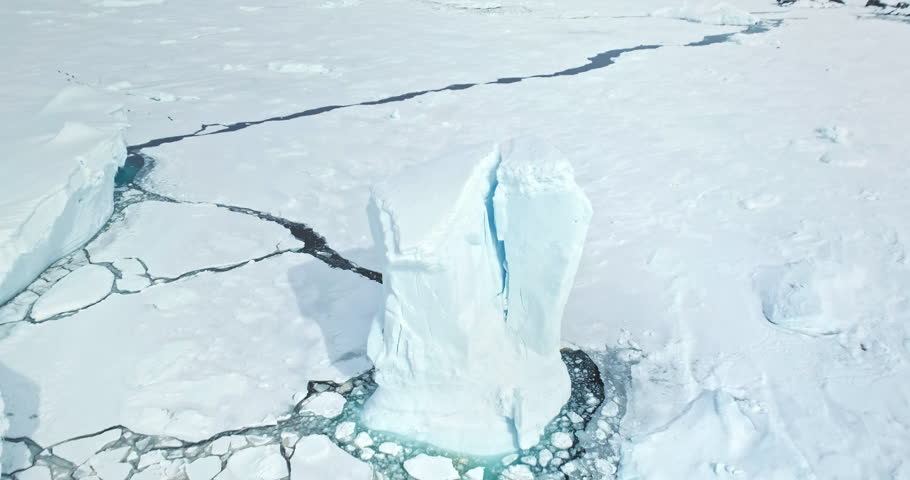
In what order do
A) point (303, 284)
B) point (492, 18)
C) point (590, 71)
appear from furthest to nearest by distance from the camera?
point (492, 18) < point (590, 71) < point (303, 284)

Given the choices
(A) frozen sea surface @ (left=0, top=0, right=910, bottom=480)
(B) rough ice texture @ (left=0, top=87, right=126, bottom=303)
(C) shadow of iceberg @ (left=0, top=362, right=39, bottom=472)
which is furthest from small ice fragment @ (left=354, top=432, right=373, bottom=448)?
(B) rough ice texture @ (left=0, top=87, right=126, bottom=303)

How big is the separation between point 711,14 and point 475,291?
809 cm

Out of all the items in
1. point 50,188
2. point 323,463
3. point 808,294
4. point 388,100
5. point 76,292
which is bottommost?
point 323,463

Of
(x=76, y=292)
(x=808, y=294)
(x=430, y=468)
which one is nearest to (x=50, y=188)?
(x=76, y=292)

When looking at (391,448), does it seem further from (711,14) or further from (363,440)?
(711,14)

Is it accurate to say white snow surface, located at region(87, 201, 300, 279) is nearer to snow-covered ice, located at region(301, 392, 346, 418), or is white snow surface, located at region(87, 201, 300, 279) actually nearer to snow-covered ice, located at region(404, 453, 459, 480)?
snow-covered ice, located at region(301, 392, 346, 418)

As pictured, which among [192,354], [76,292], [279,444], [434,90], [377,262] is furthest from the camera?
[434,90]

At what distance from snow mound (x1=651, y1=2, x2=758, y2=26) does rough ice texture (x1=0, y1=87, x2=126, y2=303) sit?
7640 mm

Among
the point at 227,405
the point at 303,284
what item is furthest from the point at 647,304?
the point at 227,405

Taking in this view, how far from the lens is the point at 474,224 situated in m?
2.28

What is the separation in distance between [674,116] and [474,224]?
12.1ft

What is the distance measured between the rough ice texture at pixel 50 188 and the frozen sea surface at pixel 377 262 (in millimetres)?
17

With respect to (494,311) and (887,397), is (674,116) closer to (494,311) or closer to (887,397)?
(887,397)

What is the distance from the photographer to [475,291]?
232 cm
